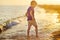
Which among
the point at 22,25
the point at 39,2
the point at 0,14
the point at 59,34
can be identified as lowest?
the point at 59,34

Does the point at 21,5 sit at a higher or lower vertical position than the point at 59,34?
higher

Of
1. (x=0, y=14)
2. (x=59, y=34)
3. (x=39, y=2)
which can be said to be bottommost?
(x=59, y=34)

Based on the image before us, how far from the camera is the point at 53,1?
2.08 m

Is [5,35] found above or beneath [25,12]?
beneath

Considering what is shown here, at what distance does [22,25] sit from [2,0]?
0.44 m

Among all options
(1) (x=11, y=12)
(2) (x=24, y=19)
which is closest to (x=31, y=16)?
(2) (x=24, y=19)

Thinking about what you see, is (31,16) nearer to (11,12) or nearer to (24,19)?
(24,19)

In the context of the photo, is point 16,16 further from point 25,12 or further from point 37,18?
point 37,18

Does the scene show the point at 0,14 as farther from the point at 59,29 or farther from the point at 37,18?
the point at 59,29

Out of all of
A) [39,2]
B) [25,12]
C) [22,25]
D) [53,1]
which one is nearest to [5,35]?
Result: [22,25]

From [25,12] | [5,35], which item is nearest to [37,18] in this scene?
[25,12]

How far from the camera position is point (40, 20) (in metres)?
2.06

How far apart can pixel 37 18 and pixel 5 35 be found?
0.49m

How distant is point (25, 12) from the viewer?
2.04 metres
